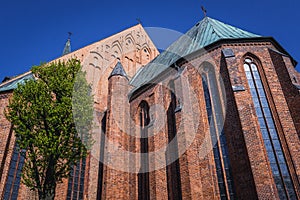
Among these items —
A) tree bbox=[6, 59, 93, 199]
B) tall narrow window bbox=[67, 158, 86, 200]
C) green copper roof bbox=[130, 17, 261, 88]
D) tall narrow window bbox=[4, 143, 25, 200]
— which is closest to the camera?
tree bbox=[6, 59, 93, 199]

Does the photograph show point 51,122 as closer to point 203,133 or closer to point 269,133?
point 203,133

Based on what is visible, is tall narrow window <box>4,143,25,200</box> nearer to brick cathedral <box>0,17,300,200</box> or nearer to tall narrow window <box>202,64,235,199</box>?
brick cathedral <box>0,17,300,200</box>

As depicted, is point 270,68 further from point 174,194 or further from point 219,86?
point 174,194

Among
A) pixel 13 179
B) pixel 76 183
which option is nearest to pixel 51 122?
pixel 13 179

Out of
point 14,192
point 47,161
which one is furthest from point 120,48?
point 47,161

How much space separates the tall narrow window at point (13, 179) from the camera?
12005 mm

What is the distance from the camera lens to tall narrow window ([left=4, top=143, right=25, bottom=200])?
12005 mm

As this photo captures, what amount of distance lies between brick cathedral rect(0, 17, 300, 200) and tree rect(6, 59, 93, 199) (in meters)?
3.73

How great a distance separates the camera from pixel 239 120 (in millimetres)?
10711

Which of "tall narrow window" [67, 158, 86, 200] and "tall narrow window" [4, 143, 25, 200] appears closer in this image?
"tall narrow window" [4, 143, 25, 200]

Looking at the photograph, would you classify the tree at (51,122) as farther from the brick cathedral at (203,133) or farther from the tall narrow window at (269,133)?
the tall narrow window at (269,133)

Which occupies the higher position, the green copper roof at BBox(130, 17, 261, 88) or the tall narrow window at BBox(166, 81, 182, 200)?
the green copper roof at BBox(130, 17, 261, 88)

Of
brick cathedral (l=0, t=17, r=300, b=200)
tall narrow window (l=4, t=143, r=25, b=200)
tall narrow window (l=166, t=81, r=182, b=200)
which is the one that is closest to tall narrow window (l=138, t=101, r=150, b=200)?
brick cathedral (l=0, t=17, r=300, b=200)

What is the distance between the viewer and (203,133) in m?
11.9
